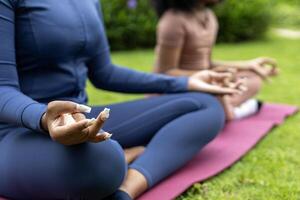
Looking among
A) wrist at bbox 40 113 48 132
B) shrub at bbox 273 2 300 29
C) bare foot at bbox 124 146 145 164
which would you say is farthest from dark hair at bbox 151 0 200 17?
shrub at bbox 273 2 300 29

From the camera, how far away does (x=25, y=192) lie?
2.13 metres

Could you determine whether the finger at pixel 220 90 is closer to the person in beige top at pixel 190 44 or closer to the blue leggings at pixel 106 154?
the blue leggings at pixel 106 154

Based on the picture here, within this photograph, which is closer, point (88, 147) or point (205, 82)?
point (88, 147)

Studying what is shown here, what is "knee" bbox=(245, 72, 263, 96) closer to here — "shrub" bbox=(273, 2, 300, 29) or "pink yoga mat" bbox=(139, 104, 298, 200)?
"pink yoga mat" bbox=(139, 104, 298, 200)

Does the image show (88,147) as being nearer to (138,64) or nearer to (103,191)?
(103,191)

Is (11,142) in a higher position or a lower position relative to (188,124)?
higher

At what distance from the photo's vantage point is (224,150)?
3.15 meters

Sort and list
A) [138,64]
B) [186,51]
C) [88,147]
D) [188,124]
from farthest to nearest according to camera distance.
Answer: [138,64], [186,51], [188,124], [88,147]

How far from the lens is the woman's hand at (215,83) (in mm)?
2844

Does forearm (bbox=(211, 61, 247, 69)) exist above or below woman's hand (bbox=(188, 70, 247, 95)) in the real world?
below

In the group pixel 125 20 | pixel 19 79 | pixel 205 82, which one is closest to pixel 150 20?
pixel 125 20

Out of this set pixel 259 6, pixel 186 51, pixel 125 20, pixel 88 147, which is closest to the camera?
pixel 88 147

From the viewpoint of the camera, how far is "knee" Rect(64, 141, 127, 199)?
6.60 ft

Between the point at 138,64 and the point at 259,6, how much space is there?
261 cm
